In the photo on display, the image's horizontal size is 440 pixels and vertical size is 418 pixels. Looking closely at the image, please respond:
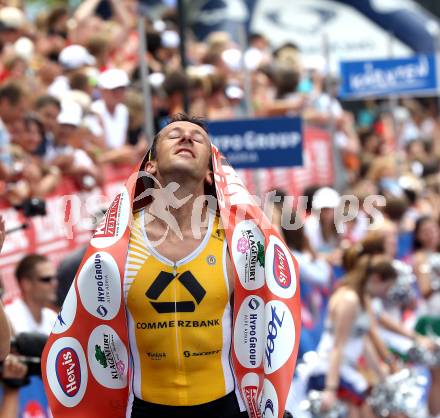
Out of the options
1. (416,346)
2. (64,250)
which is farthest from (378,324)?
(64,250)

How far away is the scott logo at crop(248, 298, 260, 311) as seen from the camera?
5.46 m

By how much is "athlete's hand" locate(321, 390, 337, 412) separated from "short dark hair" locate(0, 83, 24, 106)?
10.5 ft

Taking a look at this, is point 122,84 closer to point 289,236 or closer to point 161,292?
point 289,236

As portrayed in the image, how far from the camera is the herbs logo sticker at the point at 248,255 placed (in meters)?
5.45

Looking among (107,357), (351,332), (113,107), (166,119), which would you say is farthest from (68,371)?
(113,107)

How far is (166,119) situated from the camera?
8664 mm

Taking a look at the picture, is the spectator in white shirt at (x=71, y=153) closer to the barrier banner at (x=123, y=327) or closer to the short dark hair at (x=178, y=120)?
the short dark hair at (x=178, y=120)

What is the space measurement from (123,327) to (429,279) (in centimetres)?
666

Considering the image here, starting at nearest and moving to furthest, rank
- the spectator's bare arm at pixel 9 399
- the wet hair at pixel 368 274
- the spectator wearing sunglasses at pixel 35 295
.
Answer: the spectator's bare arm at pixel 9 399, the spectator wearing sunglasses at pixel 35 295, the wet hair at pixel 368 274

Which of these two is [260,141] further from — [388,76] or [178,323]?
[178,323]

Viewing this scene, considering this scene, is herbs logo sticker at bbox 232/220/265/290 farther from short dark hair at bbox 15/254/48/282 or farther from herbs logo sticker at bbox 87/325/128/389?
short dark hair at bbox 15/254/48/282

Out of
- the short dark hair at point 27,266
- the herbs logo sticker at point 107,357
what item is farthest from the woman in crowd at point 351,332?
the herbs logo sticker at point 107,357

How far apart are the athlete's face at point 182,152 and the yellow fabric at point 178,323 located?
1.24 feet

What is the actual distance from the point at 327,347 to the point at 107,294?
4.48 m
